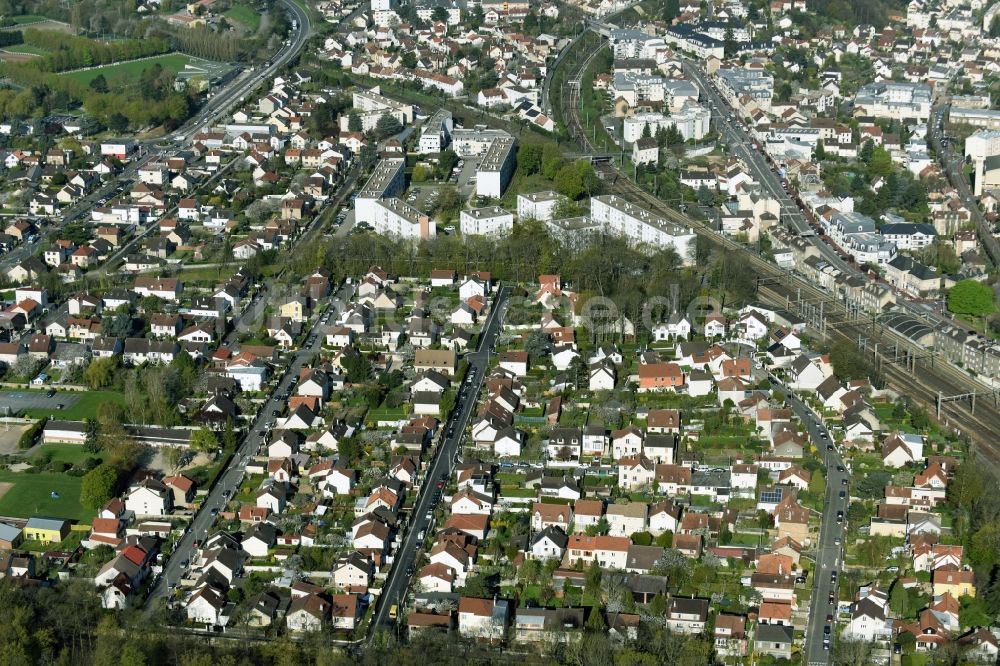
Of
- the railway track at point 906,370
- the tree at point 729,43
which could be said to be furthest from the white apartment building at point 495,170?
the tree at point 729,43

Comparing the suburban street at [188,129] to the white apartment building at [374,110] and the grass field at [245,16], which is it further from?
the white apartment building at [374,110]

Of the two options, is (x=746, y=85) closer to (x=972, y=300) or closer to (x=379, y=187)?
(x=379, y=187)

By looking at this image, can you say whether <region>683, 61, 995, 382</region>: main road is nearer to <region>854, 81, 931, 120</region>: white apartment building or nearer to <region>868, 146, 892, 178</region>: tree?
<region>854, 81, 931, 120</region>: white apartment building

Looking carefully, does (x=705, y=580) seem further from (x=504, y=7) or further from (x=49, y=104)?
(x=504, y=7)

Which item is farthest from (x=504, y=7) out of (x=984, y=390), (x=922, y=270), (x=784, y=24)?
(x=984, y=390)

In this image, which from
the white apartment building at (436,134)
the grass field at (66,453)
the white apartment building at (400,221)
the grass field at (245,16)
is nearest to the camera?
the grass field at (66,453)

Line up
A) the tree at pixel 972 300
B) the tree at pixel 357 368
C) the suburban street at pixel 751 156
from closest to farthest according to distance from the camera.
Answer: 1. the tree at pixel 357 368
2. the tree at pixel 972 300
3. the suburban street at pixel 751 156

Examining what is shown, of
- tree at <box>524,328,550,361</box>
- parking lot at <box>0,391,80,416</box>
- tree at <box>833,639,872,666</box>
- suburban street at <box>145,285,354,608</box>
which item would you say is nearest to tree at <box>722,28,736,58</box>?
suburban street at <box>145,285,354,608</box>
